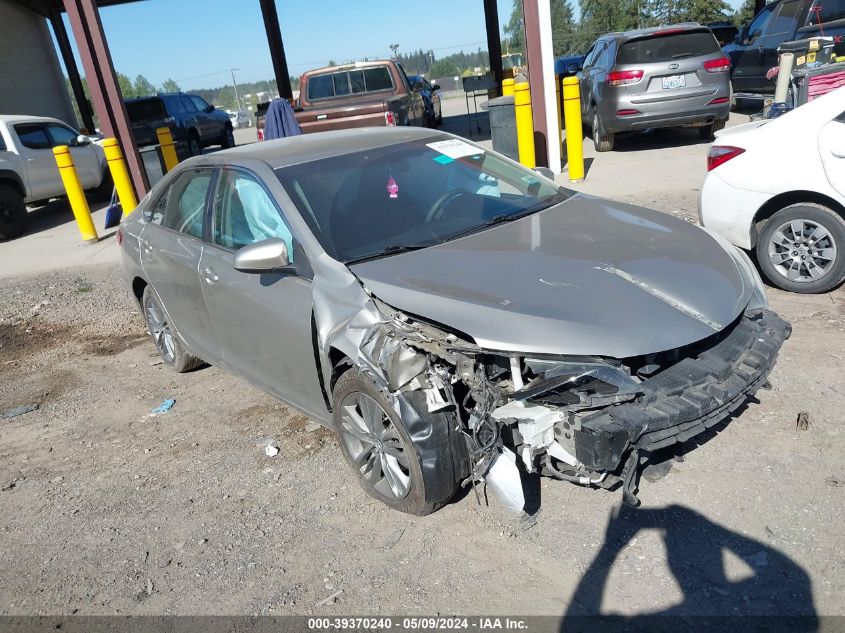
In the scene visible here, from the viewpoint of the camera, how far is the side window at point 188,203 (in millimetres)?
A: 4270

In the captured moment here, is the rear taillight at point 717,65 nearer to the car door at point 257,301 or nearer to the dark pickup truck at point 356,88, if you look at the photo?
the dark pickup truck at point 356,88

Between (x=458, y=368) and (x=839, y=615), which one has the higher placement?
(x=458, y=368)

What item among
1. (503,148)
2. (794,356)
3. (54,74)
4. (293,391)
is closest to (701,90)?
(503,148)

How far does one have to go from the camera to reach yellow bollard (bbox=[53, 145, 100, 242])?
32.7ft

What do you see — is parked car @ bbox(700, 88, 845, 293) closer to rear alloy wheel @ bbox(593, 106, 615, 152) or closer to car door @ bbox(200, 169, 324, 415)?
car door @ bbox(200, 169, 324, 415)

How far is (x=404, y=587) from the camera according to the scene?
2.79 metres

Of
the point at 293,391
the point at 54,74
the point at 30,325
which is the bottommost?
the point at 30,325

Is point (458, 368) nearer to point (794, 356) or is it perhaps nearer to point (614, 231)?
point (614, 231)

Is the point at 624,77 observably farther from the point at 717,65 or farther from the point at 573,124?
the point at 573,124

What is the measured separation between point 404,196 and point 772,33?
10993mm

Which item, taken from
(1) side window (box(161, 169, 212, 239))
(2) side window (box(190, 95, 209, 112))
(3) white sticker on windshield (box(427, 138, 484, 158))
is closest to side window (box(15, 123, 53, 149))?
(2) side window (box(190, 95, 209, 112))

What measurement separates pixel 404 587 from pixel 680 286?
1.74 m

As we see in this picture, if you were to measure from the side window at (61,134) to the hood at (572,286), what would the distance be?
1207 cm

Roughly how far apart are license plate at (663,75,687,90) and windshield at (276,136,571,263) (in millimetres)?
7103
